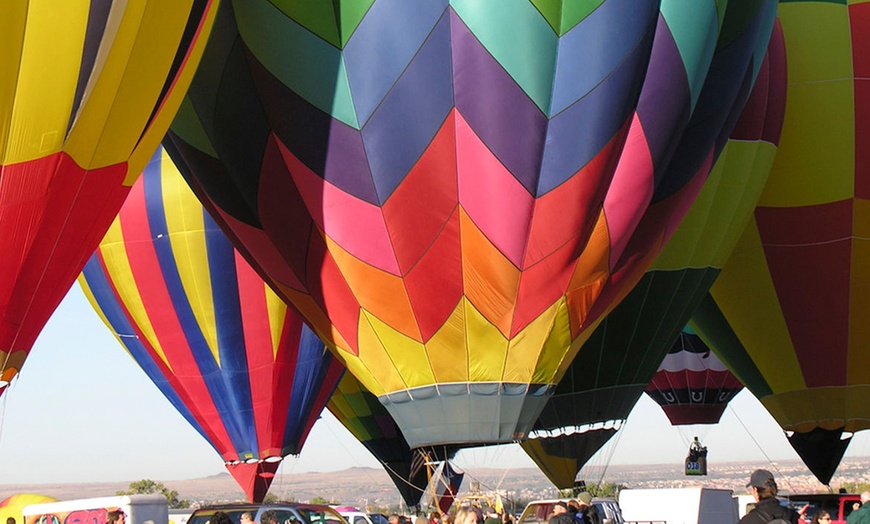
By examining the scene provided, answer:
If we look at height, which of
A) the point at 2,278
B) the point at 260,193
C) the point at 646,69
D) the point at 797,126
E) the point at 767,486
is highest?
the point at 797,126

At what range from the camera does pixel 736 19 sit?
1121 cm

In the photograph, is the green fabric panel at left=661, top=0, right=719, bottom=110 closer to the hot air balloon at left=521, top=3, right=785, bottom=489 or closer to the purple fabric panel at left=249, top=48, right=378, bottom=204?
the hot air balloon at left=521, top=3, right=785, bottom=489

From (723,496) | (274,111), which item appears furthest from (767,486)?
(723,496)

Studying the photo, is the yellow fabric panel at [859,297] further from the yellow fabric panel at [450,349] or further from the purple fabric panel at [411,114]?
the purple fabric panel at [411,114]

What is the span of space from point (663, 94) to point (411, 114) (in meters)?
2.08

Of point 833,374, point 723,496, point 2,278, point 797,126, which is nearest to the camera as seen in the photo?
point 2,278

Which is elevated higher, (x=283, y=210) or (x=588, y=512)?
(x=283, y=210)

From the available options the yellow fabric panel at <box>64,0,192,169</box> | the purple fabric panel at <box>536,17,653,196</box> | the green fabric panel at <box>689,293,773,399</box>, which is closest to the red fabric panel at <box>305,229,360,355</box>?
the purple fabric panel at <box>536,17,653,196</box>

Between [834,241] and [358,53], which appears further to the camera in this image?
[834,241]

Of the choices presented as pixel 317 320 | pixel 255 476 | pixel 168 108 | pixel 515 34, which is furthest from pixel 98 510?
pixel 515 34

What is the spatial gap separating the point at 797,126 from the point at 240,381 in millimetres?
7377

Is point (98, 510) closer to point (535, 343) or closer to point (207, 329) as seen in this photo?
point (207, 329)

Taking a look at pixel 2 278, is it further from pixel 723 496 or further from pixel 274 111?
pixel 723 496

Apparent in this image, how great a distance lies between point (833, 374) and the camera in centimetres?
1617
